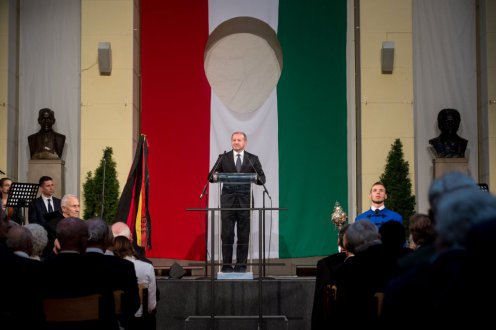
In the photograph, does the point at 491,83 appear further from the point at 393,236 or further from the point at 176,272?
the point at 393,236

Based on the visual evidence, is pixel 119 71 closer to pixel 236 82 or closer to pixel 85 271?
pixel 236 82

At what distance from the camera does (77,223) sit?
3.96m

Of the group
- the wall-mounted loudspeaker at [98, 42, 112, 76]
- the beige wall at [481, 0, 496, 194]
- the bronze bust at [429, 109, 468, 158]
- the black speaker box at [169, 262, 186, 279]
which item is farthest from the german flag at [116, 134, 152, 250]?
the beige wall at [481, 0, 496, 194]

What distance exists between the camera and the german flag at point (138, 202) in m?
8.37

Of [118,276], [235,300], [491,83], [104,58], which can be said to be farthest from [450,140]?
[118,276]

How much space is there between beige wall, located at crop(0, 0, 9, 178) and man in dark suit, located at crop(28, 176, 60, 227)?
82.3 inches

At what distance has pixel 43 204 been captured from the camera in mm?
8602

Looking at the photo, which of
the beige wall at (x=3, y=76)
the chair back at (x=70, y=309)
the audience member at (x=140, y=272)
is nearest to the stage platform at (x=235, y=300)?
the audience member at (x=140, y=272)

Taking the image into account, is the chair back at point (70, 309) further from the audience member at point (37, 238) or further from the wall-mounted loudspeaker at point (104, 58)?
the wall-mounted loudspeaker at point (104, 58)

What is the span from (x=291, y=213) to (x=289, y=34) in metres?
2.62

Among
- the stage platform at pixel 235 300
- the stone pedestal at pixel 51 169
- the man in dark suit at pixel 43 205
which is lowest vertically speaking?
the stage platform at pixel 235 300

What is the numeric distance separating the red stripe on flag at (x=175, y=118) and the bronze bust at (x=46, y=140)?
1229 millimetres

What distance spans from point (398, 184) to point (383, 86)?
148cm

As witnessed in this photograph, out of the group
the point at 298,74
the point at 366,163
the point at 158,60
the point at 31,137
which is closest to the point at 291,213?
the point at 366,163
